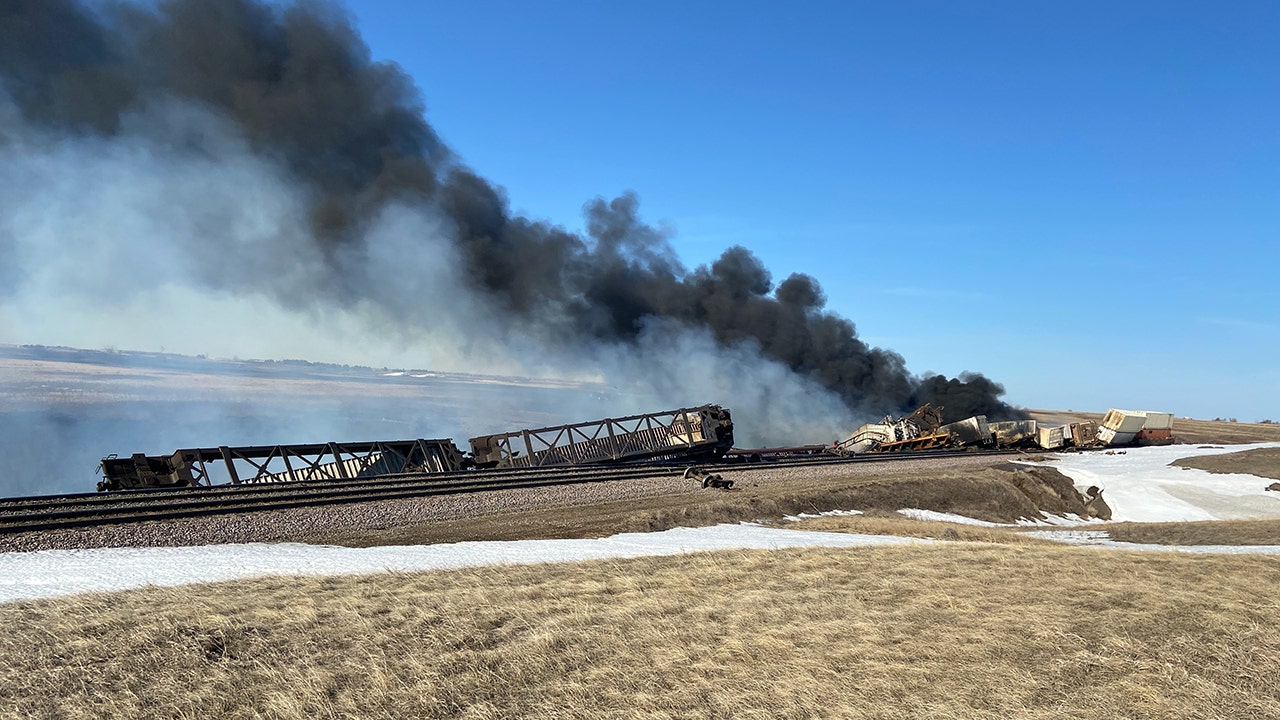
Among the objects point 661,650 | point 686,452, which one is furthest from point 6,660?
point 686,452

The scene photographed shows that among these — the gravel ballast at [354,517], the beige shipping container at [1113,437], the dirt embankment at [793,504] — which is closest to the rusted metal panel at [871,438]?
the dirt embankment at [793,504]

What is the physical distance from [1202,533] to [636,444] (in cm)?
2236

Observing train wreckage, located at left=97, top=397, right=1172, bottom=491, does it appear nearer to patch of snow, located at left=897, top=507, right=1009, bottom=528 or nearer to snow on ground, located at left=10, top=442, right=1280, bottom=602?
patch of snow, located at left=897, top=507, right=1009, bottom=528

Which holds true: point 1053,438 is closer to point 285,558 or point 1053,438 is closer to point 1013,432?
point 1013,432

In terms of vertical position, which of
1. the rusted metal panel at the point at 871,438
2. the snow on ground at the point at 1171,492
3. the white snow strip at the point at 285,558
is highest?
the rusted metal panel at the point at 871,438

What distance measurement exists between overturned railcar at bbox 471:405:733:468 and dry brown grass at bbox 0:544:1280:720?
994 inches

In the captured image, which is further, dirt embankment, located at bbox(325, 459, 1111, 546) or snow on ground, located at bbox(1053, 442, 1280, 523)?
snow on ground, located at bbox(1053, 442, 1280, 523)

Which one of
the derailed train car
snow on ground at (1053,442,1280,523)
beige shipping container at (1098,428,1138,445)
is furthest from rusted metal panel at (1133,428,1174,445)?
the derailed train car

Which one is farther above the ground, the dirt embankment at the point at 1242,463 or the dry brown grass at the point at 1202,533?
the dirt embankment at the point at 1242,463

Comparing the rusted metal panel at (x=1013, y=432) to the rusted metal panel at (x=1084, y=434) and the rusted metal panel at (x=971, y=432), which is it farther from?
the rusted metal panel at (x=1084, y=434)

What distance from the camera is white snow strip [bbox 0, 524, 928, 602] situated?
11438 mm

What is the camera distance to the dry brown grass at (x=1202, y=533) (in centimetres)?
2108

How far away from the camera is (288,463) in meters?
29.9

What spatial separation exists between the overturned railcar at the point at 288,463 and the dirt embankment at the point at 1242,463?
35.5m
